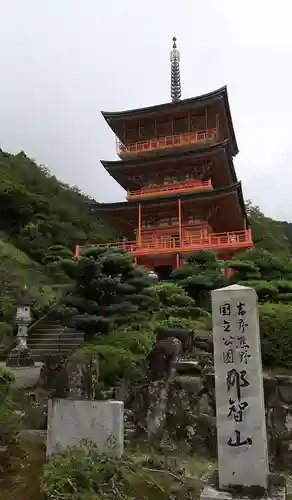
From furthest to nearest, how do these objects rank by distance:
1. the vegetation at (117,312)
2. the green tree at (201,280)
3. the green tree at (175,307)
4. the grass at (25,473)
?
the green tree at (201,280)
the green tree at (175,307)
the vegetation at (117,312)
the grass at (25,473)

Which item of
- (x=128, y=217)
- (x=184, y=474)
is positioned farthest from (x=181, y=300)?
(x=128, y=217)

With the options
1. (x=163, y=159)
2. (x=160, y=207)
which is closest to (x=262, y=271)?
(x=160, y=207)

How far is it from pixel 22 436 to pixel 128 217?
1475 centimetres

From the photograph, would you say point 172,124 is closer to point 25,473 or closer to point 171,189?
point 171,189

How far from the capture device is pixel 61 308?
27.7ft

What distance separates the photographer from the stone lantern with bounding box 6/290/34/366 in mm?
10375

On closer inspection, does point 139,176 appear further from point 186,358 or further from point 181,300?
point 186,358

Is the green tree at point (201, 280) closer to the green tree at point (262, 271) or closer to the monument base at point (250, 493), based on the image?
the green tree at point (262, 271)

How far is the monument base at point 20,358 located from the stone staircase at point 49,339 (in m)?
0.32

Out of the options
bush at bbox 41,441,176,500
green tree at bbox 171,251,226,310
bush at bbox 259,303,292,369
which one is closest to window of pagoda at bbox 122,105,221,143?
green tree at bbox 171,251,226,310

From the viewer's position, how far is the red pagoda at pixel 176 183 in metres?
17.6

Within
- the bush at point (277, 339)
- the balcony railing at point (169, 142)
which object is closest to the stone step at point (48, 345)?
the bush at point (277, 339)

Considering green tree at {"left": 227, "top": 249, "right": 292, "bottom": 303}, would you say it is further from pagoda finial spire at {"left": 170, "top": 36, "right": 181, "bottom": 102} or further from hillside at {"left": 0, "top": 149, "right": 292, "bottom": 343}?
pagoda finial spire at {"left": 170, "top": 36, "right": 181, "bottom": 102}

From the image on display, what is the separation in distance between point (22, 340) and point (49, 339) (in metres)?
0.82
